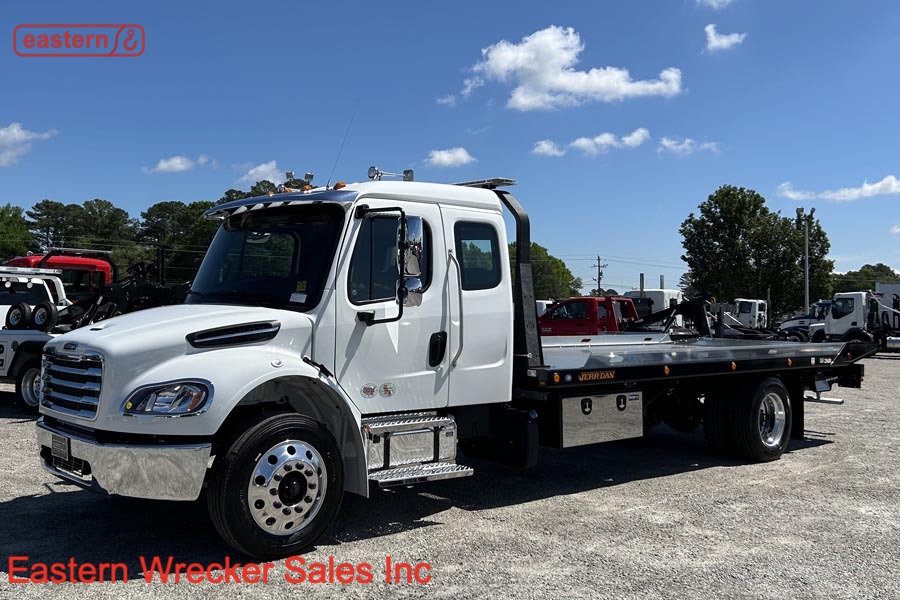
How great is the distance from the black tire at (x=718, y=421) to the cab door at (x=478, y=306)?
130 inches

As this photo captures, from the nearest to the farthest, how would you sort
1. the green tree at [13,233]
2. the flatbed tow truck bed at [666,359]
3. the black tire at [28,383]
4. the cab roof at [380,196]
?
the cab roof at [380,196] < the flatbed tow truck bed at [666,359] < the black tire at [28,383] < the green tree at [13,233]

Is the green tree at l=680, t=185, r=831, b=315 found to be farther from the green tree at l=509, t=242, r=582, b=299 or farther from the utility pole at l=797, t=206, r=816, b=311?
the green tree at l=509, t=242, r=582, b=299

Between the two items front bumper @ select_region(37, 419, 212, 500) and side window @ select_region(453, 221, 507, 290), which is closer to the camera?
front bumper @ select_region(37, 419, 212, 500)

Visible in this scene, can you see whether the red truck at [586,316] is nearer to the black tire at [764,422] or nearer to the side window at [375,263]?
the black tire at [764,422]

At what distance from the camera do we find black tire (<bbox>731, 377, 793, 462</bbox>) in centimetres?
860

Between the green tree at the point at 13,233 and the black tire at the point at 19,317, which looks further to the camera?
the green tree at the point at 13,233

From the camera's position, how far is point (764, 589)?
15.5 ft

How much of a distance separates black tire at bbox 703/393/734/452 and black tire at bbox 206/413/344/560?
5055 mm

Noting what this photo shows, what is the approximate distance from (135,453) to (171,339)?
74 centimetres

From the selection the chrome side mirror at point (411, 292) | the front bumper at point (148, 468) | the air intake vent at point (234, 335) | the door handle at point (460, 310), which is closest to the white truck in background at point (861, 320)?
the door handle at point (460, 310)

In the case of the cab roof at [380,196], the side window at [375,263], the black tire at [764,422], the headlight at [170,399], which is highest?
the cab roof at [380,196]

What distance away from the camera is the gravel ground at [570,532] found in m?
4.74

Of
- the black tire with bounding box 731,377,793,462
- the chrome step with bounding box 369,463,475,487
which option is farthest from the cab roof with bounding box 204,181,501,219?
the black tire with bounding box 731,377,793,462

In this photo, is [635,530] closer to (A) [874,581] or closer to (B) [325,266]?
(A) [874,581]
